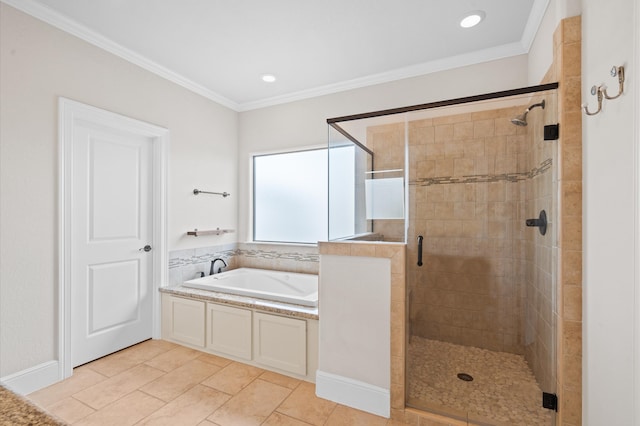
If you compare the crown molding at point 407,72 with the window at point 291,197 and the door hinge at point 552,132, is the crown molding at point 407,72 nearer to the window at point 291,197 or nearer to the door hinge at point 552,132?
the window at point 291,197

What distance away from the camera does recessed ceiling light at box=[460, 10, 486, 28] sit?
7.19ft

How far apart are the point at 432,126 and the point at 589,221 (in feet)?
3.34

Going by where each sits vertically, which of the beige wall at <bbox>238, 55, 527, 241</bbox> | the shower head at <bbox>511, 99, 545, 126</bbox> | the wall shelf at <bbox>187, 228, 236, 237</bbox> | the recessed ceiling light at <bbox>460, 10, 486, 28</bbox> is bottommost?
the wall shelf at <bbox>187, 228, 236, 237</bbox>

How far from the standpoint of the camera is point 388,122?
7.13 feet

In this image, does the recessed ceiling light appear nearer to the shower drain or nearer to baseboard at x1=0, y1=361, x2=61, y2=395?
the shower drain

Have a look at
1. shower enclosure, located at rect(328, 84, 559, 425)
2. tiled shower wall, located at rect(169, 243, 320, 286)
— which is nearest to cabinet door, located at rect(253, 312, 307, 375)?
shower enclosure, located at rect(328, 84, 559, 425)

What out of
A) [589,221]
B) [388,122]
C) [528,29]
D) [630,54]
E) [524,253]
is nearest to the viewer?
[630,54]

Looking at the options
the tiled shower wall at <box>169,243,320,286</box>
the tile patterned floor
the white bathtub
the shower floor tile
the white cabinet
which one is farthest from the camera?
the tiled shower wall at <box>169,243,320,286</box>

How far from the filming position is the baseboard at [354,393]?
190cm

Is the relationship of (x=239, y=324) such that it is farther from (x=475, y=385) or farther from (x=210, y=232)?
(x=475, y=385)

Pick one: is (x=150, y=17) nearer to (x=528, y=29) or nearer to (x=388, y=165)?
A: (x=388, y=165)

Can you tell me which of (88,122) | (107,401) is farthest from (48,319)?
(88,122)

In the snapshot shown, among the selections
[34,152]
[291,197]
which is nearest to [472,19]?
[291,197]

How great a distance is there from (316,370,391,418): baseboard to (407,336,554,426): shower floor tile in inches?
6.9
